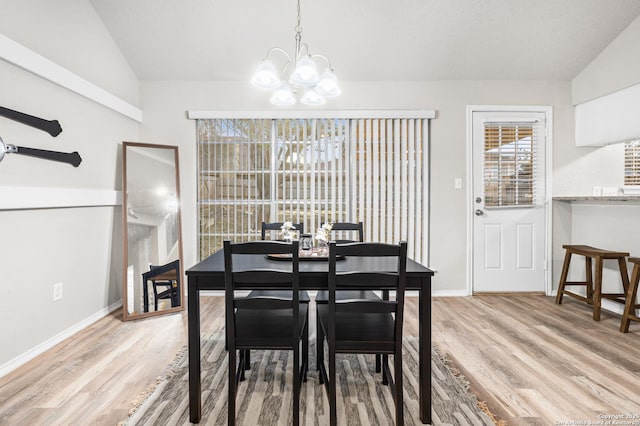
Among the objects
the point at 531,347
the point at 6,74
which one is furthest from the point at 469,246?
the point at 6,74

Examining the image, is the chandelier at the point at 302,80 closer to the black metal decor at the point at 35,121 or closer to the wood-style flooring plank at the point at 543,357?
the black metal decor at the point at 35,121

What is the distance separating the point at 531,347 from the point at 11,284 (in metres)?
3.59

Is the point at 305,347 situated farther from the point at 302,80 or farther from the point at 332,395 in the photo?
the point at 302,80

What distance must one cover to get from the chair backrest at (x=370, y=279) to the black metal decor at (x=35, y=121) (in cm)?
223

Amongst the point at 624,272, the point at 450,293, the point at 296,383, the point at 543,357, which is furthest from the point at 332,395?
the point at 624,272

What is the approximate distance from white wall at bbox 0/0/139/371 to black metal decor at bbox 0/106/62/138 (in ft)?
0.13

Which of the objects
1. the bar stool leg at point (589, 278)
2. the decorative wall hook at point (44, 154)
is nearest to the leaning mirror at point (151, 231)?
the decorative wall hook at point (44, 154)

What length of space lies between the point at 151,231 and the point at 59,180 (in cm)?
100

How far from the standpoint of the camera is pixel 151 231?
355cm

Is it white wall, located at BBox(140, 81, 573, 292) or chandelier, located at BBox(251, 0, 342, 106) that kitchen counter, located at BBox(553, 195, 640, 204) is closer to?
white wall, located at BBox(140, 81, 573, 292)

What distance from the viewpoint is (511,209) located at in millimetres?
4027

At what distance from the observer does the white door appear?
4016mm

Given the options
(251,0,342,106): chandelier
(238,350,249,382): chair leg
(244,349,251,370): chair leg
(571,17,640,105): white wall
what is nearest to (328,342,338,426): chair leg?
(238,350,249,382): chair leg

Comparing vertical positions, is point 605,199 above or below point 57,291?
above
